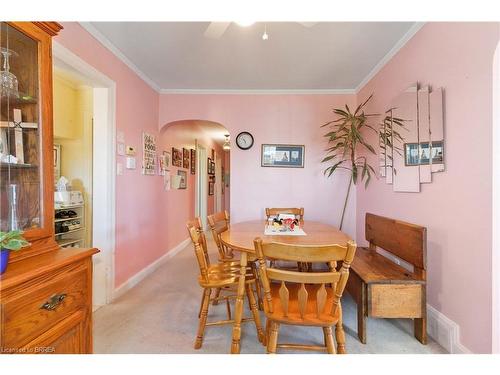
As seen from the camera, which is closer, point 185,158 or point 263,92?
point 263,92

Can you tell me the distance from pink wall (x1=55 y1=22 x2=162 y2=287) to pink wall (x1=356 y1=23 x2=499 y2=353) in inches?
110

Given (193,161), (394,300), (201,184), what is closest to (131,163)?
(193,161)

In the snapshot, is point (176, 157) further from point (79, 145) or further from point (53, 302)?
point (53, 302)

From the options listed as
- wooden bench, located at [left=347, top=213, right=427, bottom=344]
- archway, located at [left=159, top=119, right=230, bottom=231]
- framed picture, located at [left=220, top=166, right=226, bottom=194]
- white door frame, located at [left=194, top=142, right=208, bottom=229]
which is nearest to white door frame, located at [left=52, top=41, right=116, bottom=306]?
archway, located at [left=159, top=119, right=230, bottom=231]

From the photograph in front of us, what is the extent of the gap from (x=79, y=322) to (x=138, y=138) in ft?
7.41

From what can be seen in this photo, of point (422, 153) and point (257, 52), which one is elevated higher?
point (257, 52)

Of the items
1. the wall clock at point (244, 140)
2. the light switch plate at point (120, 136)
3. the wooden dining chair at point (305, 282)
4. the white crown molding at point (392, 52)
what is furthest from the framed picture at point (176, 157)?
the wooden dining chair at point (305, 282)

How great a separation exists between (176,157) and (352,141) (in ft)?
8.89

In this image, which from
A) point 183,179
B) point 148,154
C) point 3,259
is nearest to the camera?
point 3,259

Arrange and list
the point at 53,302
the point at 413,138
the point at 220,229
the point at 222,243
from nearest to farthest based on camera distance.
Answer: the point at 53,302 < the point at 222,243 < the point at 413,138 < the point at 220,229

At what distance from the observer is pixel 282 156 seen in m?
3.54
